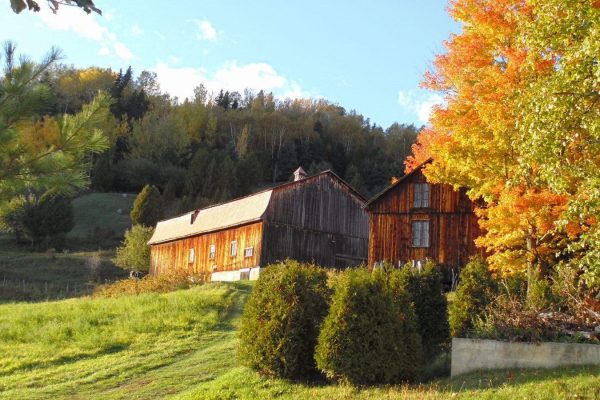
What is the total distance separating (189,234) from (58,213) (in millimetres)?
21868

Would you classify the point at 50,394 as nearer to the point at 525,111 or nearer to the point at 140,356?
the point at 140,356

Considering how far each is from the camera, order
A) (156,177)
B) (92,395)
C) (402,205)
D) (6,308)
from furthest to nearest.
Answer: (156,177) < (402,205) < (6,308) < (92,395)

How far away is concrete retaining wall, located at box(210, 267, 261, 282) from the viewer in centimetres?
3554

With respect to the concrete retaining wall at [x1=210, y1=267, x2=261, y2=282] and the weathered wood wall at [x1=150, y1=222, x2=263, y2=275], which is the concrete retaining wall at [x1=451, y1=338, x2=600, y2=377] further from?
the weathered wood wall at [x1=150, y1=222, x2=263, y2=275]

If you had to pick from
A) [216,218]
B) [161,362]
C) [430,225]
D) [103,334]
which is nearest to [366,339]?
[161,362]

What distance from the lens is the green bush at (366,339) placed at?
11.2 meters

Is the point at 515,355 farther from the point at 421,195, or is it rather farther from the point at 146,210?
the point at 146,210

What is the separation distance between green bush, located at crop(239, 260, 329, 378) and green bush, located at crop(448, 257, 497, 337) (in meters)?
2.94

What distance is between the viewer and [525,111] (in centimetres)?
1168

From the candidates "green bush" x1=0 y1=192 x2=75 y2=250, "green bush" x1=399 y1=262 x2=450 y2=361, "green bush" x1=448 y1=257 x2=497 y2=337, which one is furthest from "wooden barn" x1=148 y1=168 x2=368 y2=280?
"green bush" x1=448 y1=257 x2=497 y2=337

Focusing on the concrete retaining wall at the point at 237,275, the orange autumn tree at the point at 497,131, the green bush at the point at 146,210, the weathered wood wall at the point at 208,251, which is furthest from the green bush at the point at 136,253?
the orange autumn tree at the point at 497,131

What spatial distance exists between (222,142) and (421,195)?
2804 inches

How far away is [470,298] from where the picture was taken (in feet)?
44.7

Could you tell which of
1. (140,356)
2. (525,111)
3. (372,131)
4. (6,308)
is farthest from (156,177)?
(525,111)
